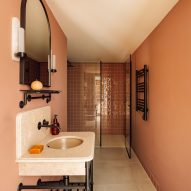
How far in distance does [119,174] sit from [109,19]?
7.41 ft

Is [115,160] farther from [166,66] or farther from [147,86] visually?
[166,66]

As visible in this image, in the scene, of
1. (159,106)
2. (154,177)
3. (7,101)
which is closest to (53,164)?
(7,101)

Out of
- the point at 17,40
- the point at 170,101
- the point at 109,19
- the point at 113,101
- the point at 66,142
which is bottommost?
the point at 66,142

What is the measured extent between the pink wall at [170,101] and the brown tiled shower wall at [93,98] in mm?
2602

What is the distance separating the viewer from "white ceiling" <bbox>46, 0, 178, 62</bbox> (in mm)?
1833

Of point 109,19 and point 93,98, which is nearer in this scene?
point 109,19

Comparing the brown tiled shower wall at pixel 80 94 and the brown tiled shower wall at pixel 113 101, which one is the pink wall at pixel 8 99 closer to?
the brown tiled shower wall at pixel 80 94

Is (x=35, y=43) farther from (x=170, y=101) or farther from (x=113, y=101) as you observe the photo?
(x=113, y=101)

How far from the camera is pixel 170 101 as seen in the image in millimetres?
1970

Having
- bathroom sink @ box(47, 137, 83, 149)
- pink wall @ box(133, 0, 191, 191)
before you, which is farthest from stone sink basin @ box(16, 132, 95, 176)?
pink wall @ box(133, 0, 191, 191)

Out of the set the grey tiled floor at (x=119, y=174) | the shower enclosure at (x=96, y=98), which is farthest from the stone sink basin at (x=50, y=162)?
the shower enclosure at (x=96, y=98)

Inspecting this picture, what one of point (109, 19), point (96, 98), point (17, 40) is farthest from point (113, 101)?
point (17, 40)

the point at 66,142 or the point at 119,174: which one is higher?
the point at 66,142

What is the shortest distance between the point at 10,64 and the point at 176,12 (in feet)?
5.28
